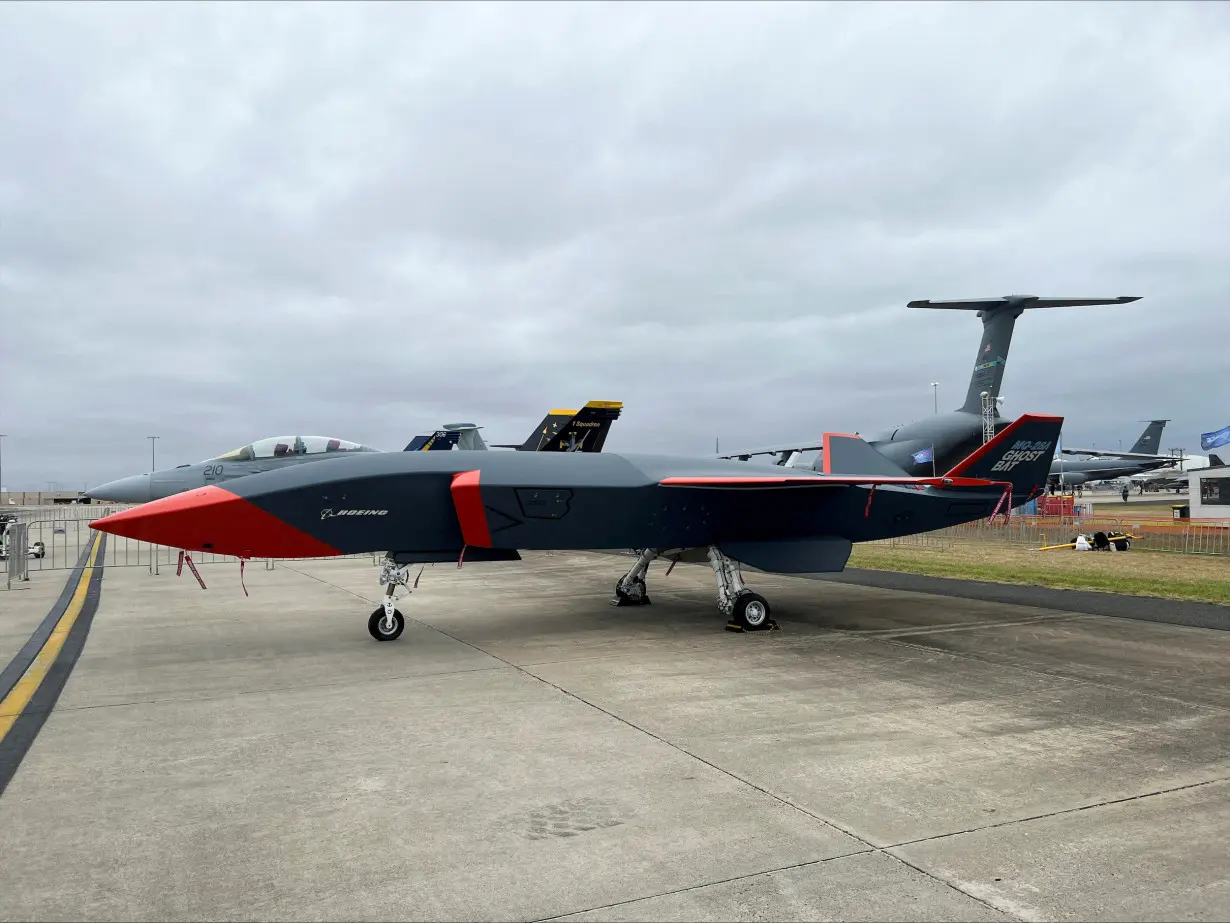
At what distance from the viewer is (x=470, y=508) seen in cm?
978

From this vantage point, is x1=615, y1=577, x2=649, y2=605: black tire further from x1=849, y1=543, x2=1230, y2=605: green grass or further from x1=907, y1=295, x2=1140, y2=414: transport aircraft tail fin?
x1=907, y1=295, x2=1140, y2=414: transport aircraft tail fin

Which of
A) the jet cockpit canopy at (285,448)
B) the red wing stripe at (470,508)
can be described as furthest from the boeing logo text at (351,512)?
the jet cockpit canopy at (285,448)

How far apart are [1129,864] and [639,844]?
2219mm

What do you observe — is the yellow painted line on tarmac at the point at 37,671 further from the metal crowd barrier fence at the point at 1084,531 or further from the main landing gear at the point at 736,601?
the metal crowd barrier fence at the point at 1084,531

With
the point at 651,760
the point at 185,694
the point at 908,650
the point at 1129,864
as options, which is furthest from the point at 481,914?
the point at 908,650

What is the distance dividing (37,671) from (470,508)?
4.69 metres

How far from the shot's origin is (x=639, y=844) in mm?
3898

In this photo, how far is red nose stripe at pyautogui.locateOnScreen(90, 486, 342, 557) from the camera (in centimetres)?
886

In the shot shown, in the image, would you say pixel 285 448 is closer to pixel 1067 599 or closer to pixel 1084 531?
pixel 1067 599

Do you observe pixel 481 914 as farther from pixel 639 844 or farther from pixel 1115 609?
pixel 1115 609

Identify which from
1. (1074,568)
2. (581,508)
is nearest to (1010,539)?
(1074,568)

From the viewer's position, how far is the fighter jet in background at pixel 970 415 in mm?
28641

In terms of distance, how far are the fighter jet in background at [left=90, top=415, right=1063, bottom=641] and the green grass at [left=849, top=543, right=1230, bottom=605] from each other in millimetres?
3545

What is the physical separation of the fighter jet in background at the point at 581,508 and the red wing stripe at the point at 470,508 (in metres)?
0.02
